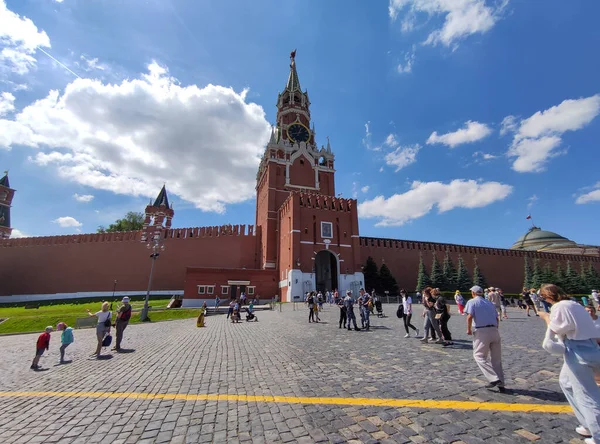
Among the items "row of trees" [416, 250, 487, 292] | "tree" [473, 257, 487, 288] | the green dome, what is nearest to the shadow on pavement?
"row of trees" [416, 250, 487, 292]

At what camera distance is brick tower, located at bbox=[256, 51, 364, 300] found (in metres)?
29.8

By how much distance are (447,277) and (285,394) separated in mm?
36802

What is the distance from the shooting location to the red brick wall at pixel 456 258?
123ft

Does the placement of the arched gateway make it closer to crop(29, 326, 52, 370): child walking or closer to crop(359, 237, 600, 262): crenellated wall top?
crop(359, 237, 600, 262): crenellated wall top

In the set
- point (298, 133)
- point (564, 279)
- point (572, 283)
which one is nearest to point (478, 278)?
point (564, 279)

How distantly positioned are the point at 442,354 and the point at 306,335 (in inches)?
176

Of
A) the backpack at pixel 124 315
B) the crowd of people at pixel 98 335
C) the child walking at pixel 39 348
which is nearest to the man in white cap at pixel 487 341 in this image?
the crowd of people at pixel 98 335

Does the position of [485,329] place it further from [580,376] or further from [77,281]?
[77,281]

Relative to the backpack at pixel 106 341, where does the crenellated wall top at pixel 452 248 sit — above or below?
above

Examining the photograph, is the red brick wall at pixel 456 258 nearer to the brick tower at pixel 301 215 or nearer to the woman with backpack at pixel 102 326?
the brick tower at pixel 301 215

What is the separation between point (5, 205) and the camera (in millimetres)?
46562

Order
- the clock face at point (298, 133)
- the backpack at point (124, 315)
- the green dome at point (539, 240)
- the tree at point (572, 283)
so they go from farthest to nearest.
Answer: the green dome at point (539, 240), the clock face at point (298, 133), the tree at point (572, 283), the backpack at point (124, 315)

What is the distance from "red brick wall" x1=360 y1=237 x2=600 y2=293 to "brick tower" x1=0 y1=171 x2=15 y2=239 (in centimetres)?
5476

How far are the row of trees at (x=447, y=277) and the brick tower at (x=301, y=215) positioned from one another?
9859 millimetres
